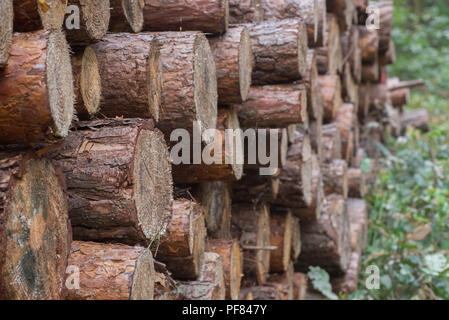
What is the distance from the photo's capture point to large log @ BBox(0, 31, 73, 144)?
1.48m

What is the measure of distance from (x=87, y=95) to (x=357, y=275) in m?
3.14

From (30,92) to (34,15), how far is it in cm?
26

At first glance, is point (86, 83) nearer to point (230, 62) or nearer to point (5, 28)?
point (5, 28)

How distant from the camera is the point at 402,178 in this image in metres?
5.71

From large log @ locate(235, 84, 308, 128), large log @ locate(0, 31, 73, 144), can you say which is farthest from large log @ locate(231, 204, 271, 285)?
large log @ locate(0, 31, 73, 144)

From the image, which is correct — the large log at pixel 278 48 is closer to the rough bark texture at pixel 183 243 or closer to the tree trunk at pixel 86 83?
the rough bark texture at pixel 183 243

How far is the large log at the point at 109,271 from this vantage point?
1.73 meters

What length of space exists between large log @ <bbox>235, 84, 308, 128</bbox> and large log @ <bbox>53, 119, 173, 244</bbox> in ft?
3.48

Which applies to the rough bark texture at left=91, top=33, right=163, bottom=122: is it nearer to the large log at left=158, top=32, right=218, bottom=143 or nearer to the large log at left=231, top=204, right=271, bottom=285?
the large log at left=158, top=32, right=218, bottom=143

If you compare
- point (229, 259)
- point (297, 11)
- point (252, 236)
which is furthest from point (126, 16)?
point (252, 236)

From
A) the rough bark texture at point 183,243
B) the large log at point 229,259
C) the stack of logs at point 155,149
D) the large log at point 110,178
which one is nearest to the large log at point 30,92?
the stack of logs at point 155,149

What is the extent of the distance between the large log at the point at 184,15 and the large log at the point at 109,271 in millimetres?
1033

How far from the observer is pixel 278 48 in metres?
2.81
